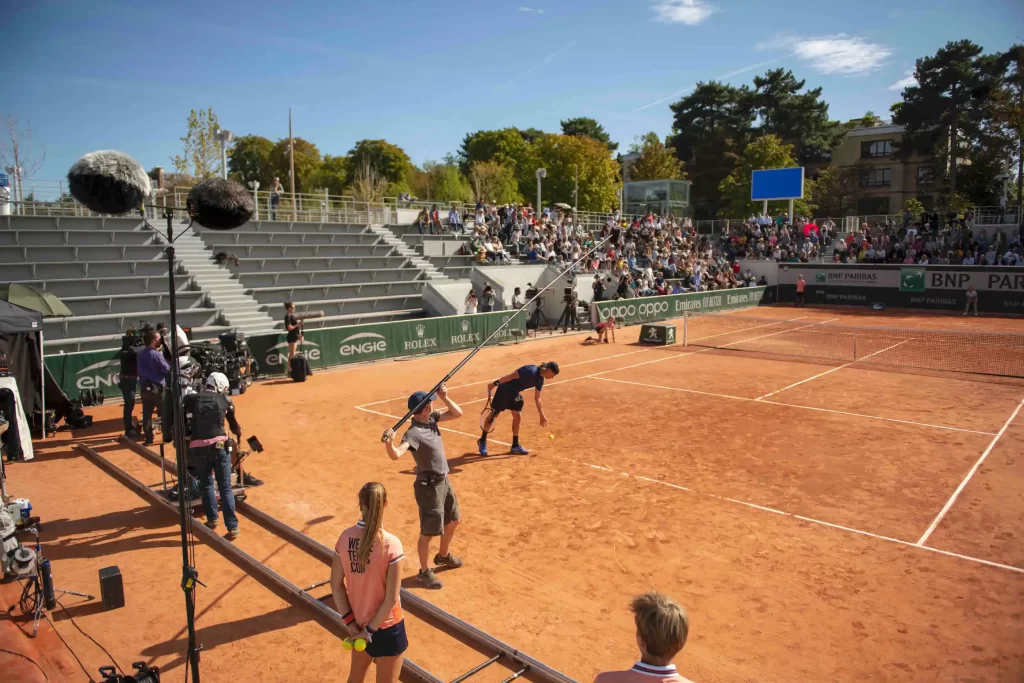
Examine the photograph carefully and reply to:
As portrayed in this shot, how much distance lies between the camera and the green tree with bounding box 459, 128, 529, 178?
8412cm

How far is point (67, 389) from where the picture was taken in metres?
17.5

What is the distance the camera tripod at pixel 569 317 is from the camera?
32.3 metres

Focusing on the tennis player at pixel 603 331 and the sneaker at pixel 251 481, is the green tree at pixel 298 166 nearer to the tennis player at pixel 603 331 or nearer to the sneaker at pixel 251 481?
the tennis player at pixel 603 331

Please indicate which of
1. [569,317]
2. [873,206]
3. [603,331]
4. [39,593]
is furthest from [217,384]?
[873,206]

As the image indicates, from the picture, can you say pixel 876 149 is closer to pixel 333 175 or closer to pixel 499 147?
pixel 499 147

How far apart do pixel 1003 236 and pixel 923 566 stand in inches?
1643

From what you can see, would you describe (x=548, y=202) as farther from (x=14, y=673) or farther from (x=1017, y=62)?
(x=14, y=673)

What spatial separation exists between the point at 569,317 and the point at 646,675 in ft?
97.6

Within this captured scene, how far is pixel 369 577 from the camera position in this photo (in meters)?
4.72

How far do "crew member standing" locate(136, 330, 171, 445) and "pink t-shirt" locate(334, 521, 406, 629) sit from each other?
31.3 feet

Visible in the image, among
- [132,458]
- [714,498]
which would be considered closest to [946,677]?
[714,498]

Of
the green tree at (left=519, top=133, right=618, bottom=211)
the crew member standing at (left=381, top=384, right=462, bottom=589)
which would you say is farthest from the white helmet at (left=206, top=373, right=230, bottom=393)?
the green tree at (left=519, top=133, right=618, bottom=211)

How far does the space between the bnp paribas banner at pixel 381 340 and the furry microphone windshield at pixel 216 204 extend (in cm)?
1655

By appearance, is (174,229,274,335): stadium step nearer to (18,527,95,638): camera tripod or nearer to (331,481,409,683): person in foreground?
(18,527,95,638): camera tripod
